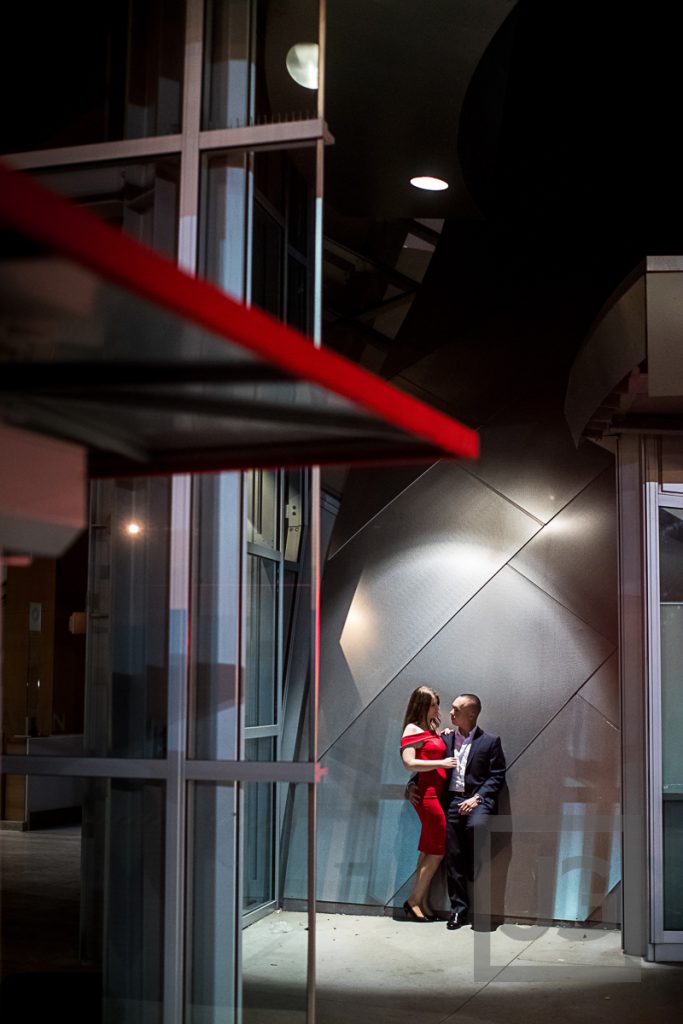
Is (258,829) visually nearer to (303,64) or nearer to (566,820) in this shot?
(303,64)

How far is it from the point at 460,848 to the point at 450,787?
465 millimetres

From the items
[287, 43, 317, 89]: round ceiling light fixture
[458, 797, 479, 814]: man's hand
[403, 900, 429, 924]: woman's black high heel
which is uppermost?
[287, 43, 317, 89]: round ceiling light fixture

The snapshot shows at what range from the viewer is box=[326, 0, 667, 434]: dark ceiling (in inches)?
382

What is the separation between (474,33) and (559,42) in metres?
4.13

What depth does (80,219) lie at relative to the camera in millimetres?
1706

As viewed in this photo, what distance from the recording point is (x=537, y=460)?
9.97 meters

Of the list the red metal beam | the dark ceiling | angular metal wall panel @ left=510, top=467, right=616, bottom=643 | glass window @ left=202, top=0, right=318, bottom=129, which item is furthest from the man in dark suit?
the red metal beam

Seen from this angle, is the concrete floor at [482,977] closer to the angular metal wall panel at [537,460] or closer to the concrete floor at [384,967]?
the concrete floor at [384,967]

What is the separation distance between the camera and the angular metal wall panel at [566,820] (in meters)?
9.04

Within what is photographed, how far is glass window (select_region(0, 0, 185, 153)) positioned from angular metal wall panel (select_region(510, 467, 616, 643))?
5.45 m

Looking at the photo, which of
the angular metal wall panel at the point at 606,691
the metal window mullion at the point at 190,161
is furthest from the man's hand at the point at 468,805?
the metal window mullion at the point at 190,161

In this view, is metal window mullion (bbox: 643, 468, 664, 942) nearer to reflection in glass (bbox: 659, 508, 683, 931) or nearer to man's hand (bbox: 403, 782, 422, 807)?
reflection in glass (bbox: 659, 508, 683, 931)

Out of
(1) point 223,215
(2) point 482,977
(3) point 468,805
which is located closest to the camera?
(1) point 223,215

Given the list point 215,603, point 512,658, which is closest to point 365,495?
point 512,658
